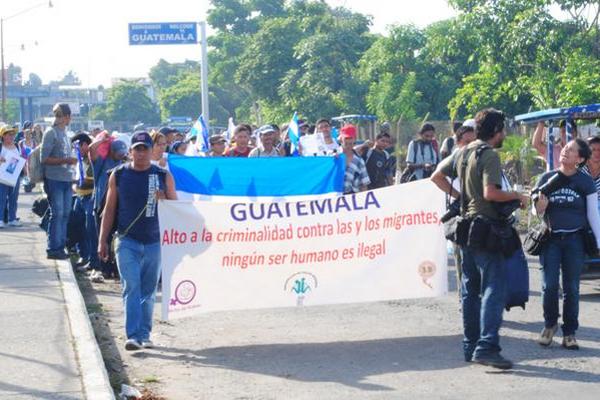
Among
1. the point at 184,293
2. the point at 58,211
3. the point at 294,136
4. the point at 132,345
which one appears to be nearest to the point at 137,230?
the point at 184,293

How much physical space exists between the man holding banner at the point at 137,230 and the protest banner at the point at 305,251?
13 centimetres

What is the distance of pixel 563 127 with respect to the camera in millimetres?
13055

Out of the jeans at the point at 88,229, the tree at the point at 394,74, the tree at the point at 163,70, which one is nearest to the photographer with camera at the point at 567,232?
the jeans at the point at 88,229

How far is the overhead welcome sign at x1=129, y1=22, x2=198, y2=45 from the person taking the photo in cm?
2812

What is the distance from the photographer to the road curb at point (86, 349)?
7.17 metres

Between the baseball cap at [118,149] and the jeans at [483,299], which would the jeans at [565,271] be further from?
the baseball cap at [118,149]

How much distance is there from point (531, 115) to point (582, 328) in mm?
3299

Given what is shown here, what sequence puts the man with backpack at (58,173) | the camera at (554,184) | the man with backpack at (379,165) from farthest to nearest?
the man with backpack at (379,165)
the man with backpack at (58,173)
the camera at (554,184)

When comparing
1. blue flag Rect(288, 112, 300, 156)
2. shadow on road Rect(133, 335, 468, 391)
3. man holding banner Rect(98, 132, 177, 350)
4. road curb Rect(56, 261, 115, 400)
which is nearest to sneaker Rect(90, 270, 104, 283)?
road curb Rect(56, 261, 115, 400)

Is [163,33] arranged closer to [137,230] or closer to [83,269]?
[83,269]

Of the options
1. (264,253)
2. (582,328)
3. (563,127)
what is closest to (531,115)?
(563,127)

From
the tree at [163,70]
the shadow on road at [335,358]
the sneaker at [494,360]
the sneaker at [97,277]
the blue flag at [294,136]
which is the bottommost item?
the shadow on road at [335,358]

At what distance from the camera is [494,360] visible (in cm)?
791

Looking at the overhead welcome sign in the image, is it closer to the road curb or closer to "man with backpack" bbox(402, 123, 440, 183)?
"man with backpack" bbox(402, 123, 440, 183)
